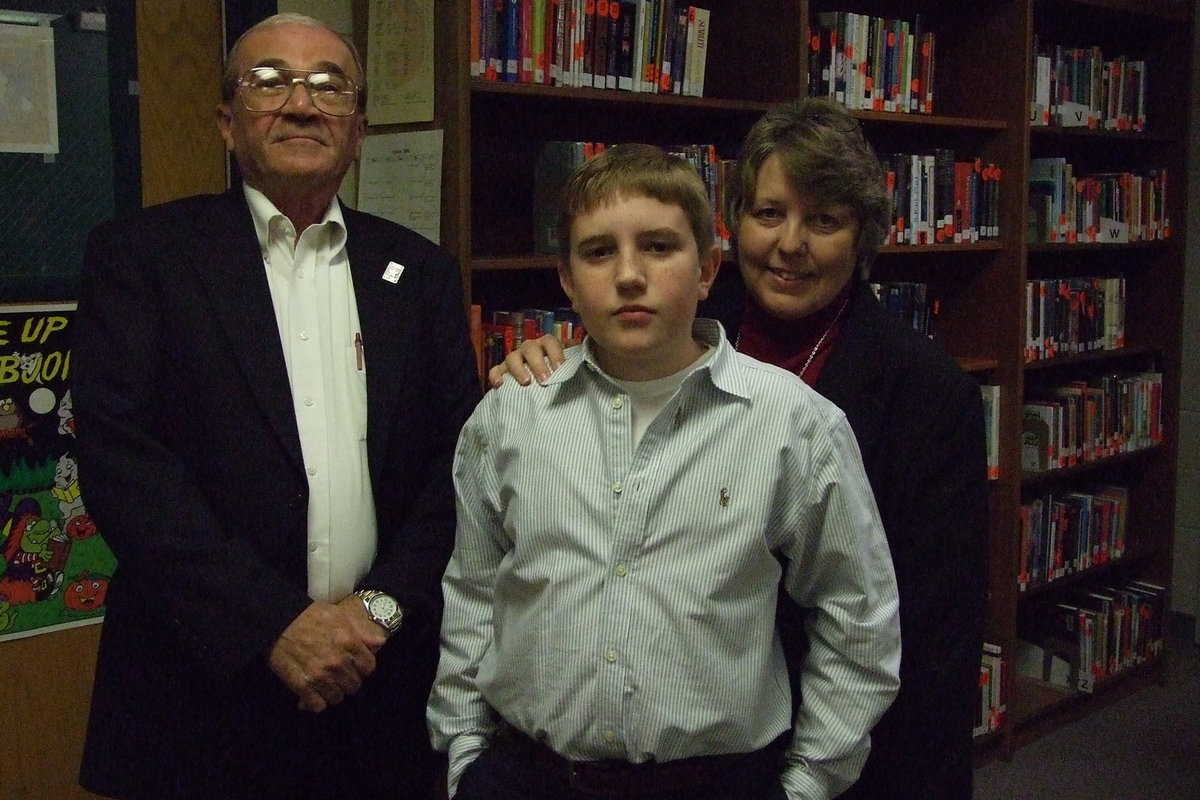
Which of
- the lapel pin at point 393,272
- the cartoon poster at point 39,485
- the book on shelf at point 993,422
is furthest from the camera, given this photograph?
the book on shelf at point 993,422

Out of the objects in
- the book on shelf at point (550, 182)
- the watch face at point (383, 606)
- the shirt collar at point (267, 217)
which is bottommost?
the watch face at point (383, 606)

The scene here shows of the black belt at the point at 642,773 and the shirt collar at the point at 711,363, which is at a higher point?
the shirt collar at the point at 711,363

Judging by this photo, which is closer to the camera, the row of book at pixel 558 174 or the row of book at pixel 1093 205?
the row of book at pixel 558 174

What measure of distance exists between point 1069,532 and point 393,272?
113 inches

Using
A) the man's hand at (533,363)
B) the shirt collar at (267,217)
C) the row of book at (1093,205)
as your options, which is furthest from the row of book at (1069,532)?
the shirt collar at (267,217)

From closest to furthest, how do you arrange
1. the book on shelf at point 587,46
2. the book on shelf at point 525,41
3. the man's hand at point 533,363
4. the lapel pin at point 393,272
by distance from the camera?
the man's hand at point 533,363 → the lapel pin at point 393,272 → the book on shelf at point 525,41 → the book on shelf at point 587,46

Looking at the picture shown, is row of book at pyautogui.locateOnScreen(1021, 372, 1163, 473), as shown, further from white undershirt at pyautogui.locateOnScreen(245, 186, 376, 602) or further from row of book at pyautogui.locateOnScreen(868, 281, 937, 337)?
white undershirt at pyautogui.locateOnScreen(245, 186, 376, 602)

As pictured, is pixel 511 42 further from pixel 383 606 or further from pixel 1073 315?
pixel 1073 315

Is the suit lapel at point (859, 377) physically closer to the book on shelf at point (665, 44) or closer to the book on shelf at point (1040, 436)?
the book on shelf at point (665, 44)

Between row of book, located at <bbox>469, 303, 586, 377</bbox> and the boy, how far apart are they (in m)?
1.06

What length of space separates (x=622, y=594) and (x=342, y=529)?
504 millimetres

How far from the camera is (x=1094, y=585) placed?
4105 mm

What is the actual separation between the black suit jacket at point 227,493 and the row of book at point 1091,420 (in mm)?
2440

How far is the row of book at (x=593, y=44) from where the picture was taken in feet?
7.73
